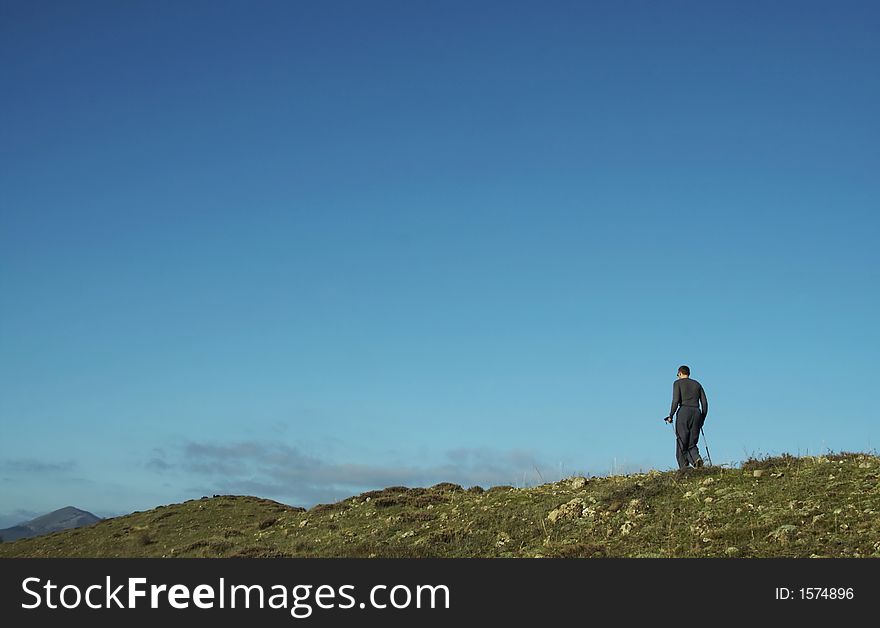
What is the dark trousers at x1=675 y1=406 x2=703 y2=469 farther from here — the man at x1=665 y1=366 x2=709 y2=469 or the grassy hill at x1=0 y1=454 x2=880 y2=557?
the grassy hill at x1=0 y1=454 x2=880 y2=557

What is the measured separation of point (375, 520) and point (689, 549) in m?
13.4

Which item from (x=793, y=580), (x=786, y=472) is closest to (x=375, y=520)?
(x=786, y=472)

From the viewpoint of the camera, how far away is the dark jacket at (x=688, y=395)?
23.9m

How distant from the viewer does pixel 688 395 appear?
78.9ft

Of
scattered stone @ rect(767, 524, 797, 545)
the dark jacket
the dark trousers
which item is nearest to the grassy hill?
scattered stone @ rect(767, 524, 797, 545)

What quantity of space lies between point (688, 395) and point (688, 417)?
2.12ft

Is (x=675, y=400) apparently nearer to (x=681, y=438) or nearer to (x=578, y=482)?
(x=681, y=438)

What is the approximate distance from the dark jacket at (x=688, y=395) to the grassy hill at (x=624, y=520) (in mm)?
2033

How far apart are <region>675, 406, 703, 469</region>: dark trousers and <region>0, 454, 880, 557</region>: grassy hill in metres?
1.05

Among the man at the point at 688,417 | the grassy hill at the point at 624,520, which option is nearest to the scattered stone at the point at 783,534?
the grassy hill at the point at 624,520

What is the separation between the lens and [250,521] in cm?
4044

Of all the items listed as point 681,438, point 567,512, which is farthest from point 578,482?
Answer: point 567,512

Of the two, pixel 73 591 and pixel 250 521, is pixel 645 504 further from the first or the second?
pixel 250 521

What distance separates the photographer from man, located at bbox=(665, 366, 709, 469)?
23828 millimetres
